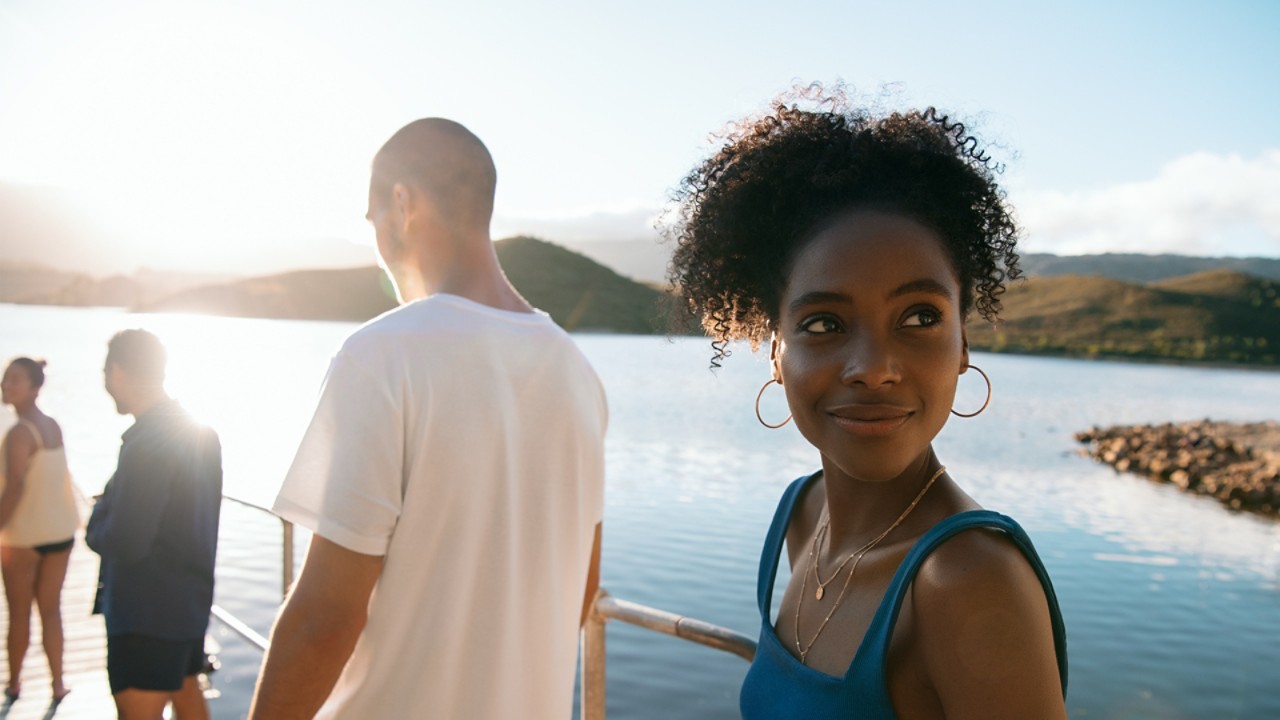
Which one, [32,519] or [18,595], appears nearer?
[32,519]

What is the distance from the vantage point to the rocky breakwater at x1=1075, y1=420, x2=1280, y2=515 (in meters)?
22.9

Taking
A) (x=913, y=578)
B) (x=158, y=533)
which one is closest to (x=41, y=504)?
(x=158, y=533)

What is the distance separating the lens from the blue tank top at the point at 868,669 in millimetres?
1216

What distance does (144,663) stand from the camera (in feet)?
11.7

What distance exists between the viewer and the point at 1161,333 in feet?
340

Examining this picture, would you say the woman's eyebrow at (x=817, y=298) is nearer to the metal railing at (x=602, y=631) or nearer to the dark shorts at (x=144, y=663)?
the metal railing at (x=602, y=631)

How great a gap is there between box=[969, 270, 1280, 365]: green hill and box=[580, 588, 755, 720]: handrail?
94.0 m

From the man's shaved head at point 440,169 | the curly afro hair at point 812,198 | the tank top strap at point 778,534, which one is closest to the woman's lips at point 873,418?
the curly afro hair at point 812,198

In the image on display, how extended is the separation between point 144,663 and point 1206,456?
29212 millimetres

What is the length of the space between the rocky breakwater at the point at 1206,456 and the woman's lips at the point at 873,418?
2527 cm

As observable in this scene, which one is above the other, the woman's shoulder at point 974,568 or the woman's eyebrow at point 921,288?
the woman's eyebrow at point 921,288

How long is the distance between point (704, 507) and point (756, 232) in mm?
16005

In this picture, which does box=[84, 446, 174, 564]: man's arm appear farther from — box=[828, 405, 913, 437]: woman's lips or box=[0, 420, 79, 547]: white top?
box=[828, 405, 913, 437]: woman's lips

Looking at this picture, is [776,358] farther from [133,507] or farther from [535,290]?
[535,290]
